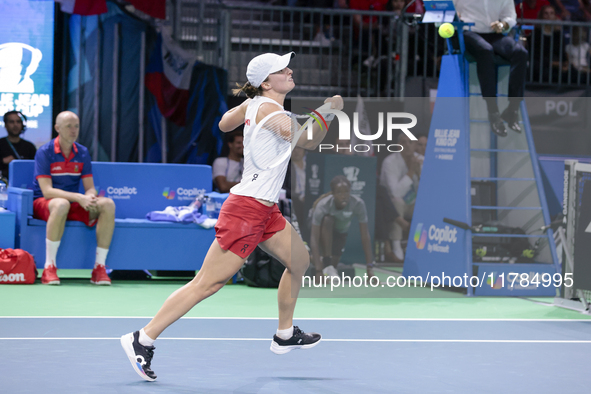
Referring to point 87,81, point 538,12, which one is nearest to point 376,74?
point 538,12

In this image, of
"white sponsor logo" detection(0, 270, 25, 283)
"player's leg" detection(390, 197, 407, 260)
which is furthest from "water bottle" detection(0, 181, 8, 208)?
"player's leg" detection(390, 197, 407, 260)

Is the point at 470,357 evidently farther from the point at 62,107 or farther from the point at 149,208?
the point at 62,107

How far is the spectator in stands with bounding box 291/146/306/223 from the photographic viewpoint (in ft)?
31.6

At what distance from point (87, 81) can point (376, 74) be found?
4.45 m

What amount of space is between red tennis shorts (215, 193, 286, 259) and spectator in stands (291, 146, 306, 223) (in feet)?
16.1

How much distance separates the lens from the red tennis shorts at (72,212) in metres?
8.48

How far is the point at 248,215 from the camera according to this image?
445 cm

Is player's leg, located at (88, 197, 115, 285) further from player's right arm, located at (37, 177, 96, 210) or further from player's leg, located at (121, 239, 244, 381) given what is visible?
player's leg, located at (121, 239, 244, 381)

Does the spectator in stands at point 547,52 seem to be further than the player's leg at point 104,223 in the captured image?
Yes

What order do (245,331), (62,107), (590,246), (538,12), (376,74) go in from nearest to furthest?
(245,331)
(590,246)
(62,107)
(376,74)
(538,12)

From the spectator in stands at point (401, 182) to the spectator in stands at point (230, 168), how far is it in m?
1.90

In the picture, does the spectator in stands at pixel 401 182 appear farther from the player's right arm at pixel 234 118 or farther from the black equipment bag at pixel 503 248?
the player's right arm at pixel 234 118

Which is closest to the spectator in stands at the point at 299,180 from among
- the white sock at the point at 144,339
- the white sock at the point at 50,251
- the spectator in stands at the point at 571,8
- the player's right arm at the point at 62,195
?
the player's right arm at the point at 62,195

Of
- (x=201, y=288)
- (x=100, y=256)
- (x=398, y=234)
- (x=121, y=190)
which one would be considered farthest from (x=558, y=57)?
(x=201, y=288)
